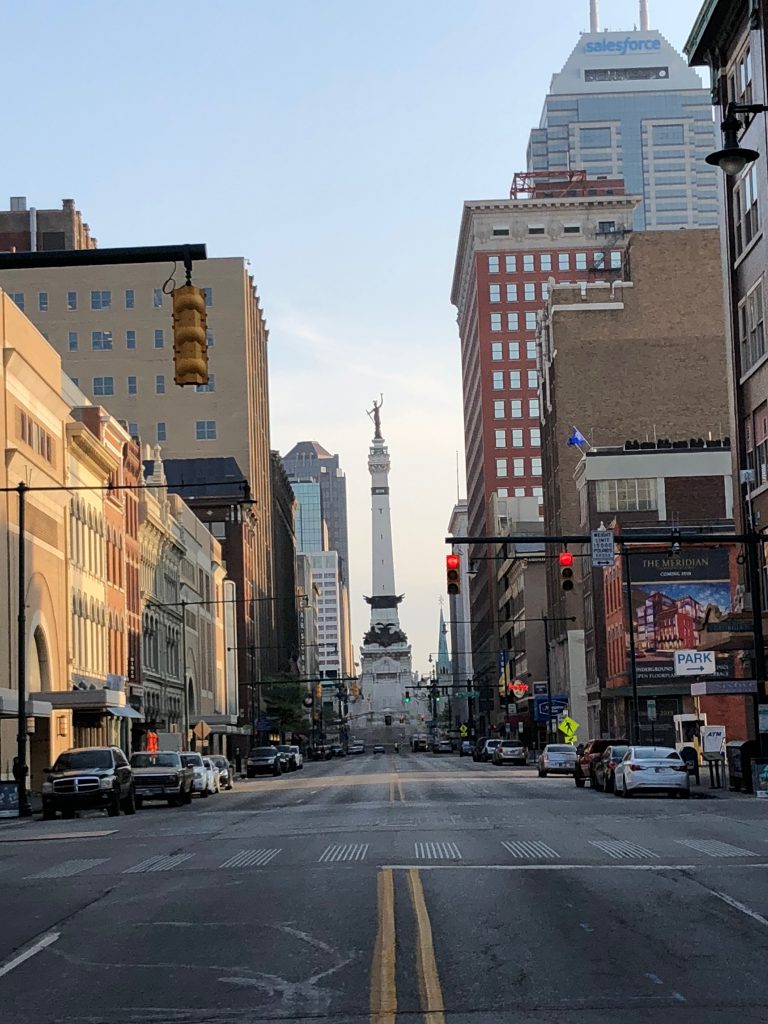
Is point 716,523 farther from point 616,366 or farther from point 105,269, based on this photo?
point 105,269

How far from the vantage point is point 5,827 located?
40.2 m

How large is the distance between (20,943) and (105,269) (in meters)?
133

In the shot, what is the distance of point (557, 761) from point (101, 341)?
84.3 metres

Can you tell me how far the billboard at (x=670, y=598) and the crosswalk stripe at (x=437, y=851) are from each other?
57161 millimetres

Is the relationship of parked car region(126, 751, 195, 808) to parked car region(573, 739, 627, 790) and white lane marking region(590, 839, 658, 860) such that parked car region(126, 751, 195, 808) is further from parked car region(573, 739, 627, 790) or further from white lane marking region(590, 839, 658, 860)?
white lane marking region(590, 839, 658, 860)

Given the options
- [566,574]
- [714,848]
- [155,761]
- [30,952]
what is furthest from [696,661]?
[30,952]

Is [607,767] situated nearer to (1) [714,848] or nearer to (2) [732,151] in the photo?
(1) [714,848]

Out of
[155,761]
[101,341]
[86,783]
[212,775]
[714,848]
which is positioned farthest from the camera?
[101,341]

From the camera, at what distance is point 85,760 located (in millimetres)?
43125

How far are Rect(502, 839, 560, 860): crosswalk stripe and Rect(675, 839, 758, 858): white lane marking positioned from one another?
209cm

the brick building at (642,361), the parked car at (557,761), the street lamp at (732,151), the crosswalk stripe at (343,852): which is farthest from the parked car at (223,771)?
the brick building at (642,361)

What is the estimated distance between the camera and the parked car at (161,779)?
48469 mm

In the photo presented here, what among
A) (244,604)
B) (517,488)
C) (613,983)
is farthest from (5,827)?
(517,488)

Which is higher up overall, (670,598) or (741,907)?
(670,598)
